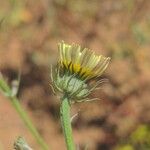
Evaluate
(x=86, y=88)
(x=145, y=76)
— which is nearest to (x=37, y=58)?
(x=145, y=76)

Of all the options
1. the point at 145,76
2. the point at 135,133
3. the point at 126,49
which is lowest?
the point at 135,133

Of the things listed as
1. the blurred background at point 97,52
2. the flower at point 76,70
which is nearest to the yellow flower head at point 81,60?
the flower at point 76,70

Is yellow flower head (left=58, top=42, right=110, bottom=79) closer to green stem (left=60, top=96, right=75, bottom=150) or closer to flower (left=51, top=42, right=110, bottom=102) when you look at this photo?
flower (left=51, top=42, right=110, bottom=102)

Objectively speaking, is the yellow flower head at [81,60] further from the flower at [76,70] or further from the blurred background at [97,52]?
the blurred background at [97,52]

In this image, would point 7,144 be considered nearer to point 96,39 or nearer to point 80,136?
point 80,136

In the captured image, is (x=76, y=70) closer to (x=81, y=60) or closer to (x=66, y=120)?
(x=81, y=60)

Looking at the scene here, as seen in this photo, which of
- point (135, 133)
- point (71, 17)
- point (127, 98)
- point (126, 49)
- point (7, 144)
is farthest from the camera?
point (71, 17)
